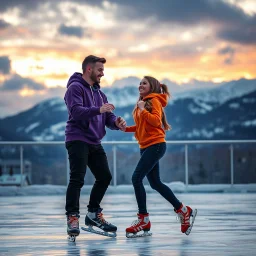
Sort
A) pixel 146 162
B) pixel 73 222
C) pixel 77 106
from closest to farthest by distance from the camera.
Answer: pixel 73 222 < pixel 77 106 < pixel 146 162

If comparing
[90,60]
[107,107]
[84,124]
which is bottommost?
[84,124]

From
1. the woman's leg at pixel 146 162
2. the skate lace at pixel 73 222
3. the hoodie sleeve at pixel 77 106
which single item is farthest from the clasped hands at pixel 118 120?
the skate lace at pixel 73 222

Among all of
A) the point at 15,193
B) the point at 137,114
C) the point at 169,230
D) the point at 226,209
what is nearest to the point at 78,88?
the point at 137,114

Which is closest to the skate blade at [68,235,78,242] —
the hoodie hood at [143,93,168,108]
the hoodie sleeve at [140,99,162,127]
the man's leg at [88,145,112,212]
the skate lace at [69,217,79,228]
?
the skate lace at [69,217,79,228]

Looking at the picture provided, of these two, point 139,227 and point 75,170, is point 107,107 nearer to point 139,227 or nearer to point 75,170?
point 75,170

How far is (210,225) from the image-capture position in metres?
9.42

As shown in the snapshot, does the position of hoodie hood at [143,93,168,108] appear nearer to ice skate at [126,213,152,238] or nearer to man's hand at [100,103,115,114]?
man's hand at [100,103,115,114]

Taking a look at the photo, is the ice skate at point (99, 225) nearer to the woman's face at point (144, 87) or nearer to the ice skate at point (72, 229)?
the ice skate at point (72, 229)

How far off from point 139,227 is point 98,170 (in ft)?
2.13

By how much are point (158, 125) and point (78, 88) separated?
2.71 feet

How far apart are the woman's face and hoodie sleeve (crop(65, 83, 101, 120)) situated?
660 mm

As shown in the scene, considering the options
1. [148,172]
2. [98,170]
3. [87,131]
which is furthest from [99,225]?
[87,131]

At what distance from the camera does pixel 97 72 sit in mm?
8383

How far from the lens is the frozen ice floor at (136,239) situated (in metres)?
6.84
